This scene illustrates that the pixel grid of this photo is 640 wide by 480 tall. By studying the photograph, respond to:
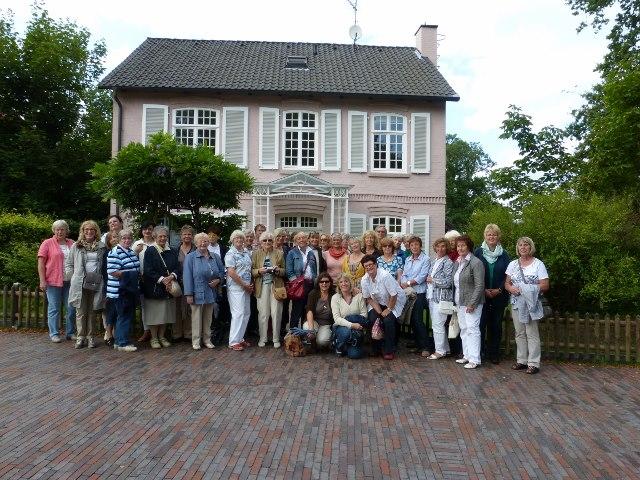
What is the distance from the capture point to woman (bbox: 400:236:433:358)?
8.25m

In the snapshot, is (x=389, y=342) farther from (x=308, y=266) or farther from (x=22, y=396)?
(x=22, y=396)

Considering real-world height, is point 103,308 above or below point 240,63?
below

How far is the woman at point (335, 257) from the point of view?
855 cm

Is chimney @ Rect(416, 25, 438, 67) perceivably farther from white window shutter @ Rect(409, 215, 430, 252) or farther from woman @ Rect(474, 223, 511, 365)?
woman @ Rect(474, 223, 511, 365)

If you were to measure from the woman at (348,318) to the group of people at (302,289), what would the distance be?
0.02 meters

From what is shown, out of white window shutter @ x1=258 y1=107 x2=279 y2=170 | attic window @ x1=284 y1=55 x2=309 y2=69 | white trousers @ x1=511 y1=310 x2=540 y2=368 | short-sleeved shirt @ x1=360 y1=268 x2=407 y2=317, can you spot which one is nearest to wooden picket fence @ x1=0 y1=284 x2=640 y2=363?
white trousers @ x1=511 y1=310 x2=540 y2=368

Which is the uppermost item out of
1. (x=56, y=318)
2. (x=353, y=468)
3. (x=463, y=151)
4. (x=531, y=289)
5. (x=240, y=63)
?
(x=463, y=151)

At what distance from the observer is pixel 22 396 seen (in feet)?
19.1

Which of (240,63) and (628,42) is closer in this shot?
(628,42)

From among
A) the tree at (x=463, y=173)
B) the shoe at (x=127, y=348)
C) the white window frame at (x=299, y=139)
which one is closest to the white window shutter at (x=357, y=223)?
the white window frame at (x=299, y=139)

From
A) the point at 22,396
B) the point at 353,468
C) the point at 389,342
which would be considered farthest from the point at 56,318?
the point at 353,468

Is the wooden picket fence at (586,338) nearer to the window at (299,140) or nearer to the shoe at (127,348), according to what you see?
the shoe at (127,348)

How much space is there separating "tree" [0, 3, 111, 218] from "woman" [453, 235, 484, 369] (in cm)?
1865

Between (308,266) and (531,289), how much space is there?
10.8 feet
